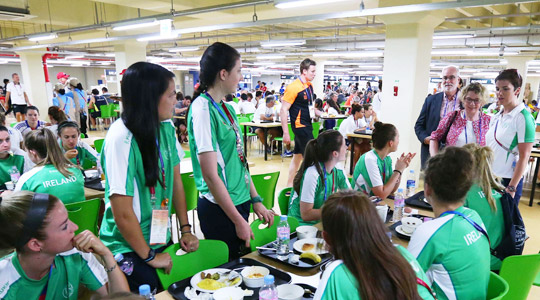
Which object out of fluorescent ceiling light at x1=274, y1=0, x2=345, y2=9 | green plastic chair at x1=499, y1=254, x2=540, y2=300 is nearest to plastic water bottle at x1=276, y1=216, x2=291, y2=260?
green plastic chair at x1=499, y1=254, x2=540, y2=300

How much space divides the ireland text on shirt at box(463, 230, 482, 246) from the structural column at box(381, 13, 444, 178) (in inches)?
192

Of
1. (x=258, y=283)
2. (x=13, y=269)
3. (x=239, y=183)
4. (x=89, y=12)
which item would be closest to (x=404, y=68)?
(x=239, y=183)

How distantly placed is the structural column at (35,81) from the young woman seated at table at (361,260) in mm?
15439

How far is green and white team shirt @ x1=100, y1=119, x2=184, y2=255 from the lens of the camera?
1.42m

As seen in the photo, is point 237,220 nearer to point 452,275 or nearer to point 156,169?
point 156,169

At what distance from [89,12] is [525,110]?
9.66 meters

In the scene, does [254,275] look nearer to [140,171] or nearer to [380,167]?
[140,171]

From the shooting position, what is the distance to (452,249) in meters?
1.40

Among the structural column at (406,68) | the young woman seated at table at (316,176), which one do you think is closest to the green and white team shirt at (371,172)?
the young woman seated at table at (316,176)

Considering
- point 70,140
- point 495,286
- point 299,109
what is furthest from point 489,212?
point 70,140

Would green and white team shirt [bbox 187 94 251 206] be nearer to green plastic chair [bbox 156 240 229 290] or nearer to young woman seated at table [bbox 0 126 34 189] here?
green plastic chair [bbox 156 240 229 290]

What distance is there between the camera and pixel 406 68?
5.93m

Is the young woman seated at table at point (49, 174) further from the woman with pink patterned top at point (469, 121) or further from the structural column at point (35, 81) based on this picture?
the structural column at point (35, 81)

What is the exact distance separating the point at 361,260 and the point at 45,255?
3.71ft
